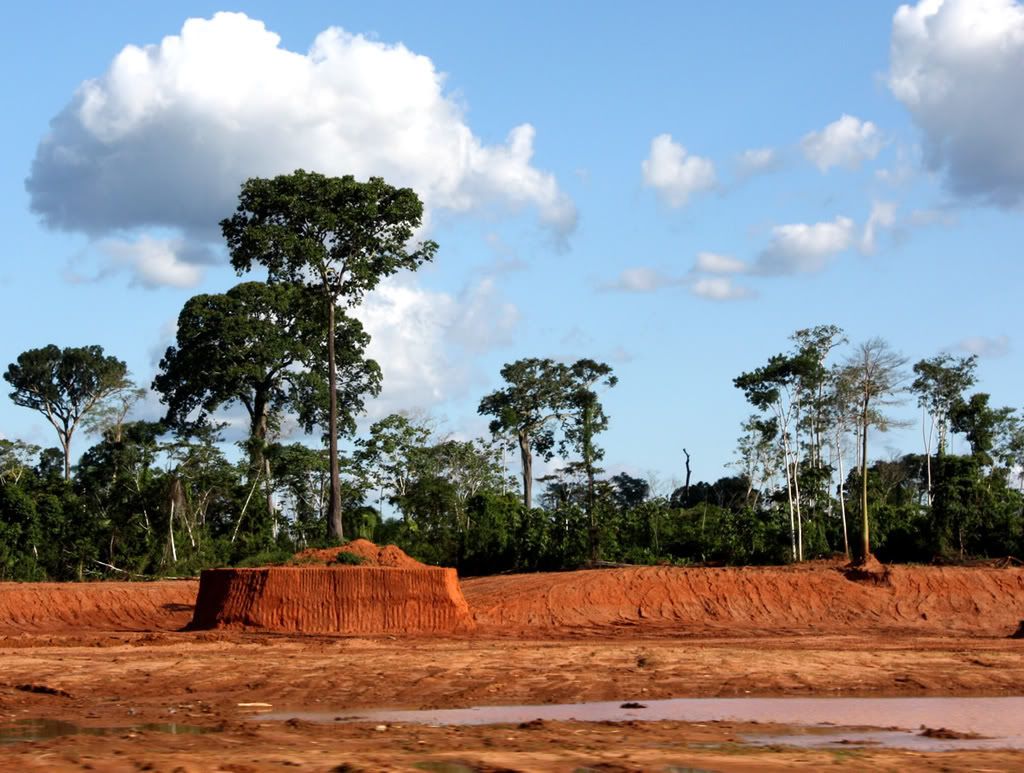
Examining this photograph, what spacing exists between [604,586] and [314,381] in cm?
1988

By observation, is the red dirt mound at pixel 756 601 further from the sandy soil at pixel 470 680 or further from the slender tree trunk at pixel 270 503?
the slender tree trunk at pixel 270 503

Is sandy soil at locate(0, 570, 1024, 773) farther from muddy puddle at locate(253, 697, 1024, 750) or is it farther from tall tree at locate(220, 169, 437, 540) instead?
tall tree at locate(220, 169, 437, 540)

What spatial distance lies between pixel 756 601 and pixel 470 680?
47.4ft

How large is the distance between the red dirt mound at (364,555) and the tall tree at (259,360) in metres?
11.0

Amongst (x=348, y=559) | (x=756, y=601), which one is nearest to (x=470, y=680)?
(x=756, y=601)

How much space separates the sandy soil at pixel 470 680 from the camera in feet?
32.8

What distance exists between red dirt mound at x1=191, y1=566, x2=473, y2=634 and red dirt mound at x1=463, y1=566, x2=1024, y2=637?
2699mm

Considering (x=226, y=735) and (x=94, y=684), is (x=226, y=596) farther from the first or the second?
(x=226, y=735)

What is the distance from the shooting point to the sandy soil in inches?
394

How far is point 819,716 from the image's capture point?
44.6 ft

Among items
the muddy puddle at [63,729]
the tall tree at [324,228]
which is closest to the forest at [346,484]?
the tall tree at [324,228]

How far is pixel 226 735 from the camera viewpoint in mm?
11703

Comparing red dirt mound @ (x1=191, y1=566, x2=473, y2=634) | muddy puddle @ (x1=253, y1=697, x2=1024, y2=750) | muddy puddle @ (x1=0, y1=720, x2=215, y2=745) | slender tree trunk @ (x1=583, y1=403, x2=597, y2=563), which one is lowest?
muddy puddle @ (x1=253, y1=697, x2=1024, y2=750)

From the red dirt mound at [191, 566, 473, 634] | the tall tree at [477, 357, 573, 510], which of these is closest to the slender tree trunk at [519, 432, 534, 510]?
the tall tree at [477, 357, 573, 510]
